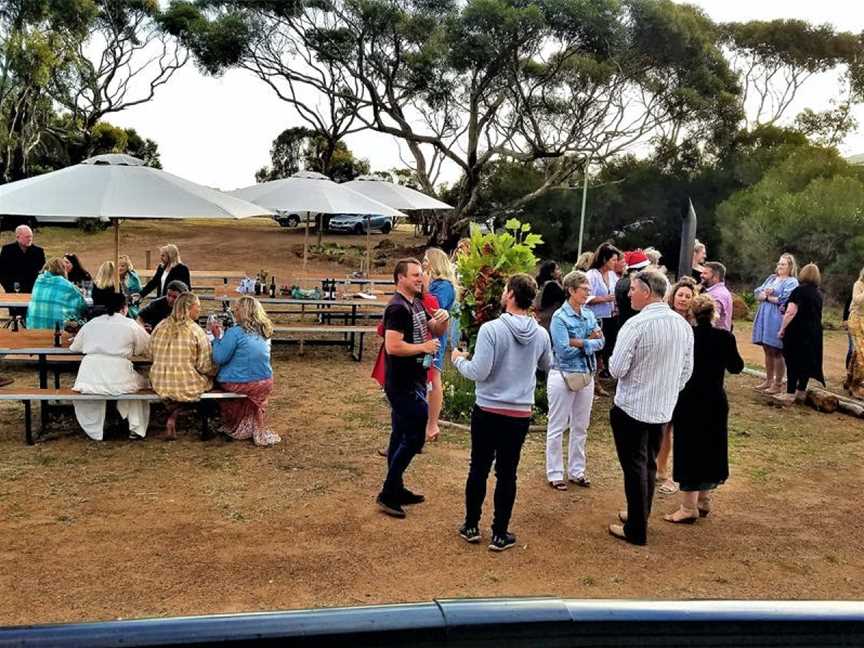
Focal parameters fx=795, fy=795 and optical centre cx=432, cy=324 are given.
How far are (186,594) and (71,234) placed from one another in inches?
1150

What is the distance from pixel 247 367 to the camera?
685 cm

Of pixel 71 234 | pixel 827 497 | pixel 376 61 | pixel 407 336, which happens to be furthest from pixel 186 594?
pixel 71 234

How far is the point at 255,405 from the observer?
6.89 meters

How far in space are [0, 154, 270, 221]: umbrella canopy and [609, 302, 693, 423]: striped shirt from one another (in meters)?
4.33

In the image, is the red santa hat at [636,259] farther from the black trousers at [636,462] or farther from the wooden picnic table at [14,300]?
the wooden picnic table at [14,300]

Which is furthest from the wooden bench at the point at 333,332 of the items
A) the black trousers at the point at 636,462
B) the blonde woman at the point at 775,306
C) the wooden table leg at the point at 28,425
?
the black trousers at the point at 636,462

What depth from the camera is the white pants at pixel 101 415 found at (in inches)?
265

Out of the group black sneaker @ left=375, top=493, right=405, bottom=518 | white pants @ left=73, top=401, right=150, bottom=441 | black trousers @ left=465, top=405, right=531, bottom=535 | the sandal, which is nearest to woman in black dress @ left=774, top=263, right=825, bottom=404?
the sandal

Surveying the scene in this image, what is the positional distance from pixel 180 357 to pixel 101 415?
84cm

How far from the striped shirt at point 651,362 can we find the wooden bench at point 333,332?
5.56 m

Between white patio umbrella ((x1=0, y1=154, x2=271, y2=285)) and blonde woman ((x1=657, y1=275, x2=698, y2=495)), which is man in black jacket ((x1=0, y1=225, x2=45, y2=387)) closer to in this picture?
white patio umbrella ((x1=0, y1=154, x2=271, y2=285))

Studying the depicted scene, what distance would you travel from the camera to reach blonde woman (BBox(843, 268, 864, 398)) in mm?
9328

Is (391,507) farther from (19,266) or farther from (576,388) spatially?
(19,266)

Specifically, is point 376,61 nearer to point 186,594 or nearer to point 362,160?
point 362,160
